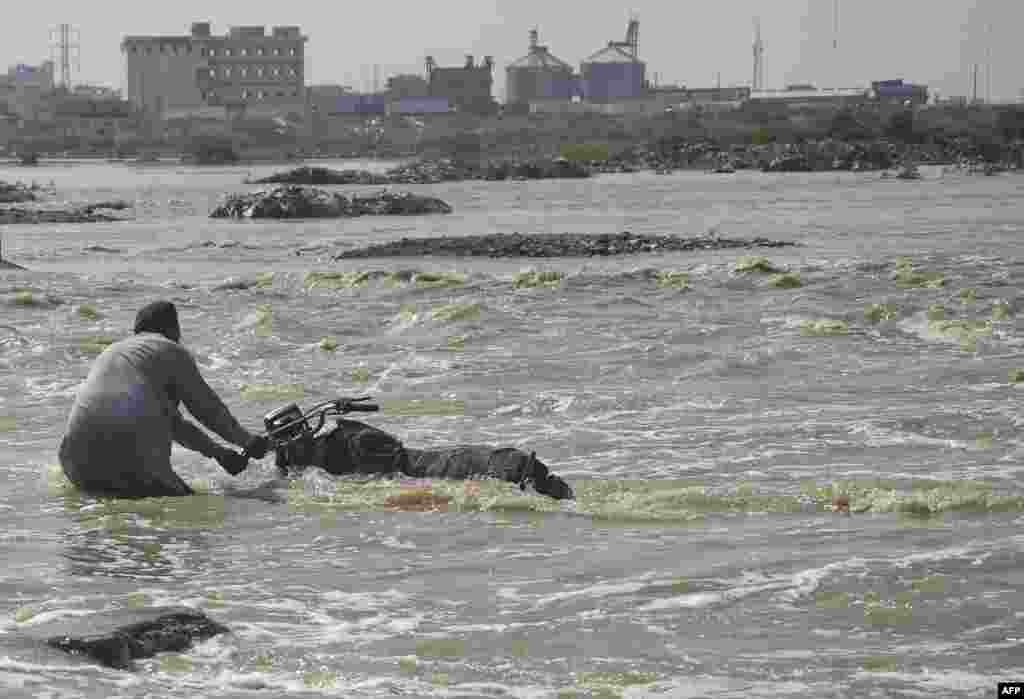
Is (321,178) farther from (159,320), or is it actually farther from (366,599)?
(366,599)

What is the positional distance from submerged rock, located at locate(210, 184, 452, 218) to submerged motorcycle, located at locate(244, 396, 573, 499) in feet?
166

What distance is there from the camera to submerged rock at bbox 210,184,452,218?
203ft

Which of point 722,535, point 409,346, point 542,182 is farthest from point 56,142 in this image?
point 722,535

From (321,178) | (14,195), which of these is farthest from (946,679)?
(321,178)

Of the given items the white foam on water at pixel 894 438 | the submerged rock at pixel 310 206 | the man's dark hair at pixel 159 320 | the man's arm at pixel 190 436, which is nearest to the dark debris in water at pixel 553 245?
the submerged rock at pixel 310 206

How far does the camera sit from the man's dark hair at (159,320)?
11.0 metres

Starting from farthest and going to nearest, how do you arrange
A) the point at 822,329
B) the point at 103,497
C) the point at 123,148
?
the point at 123,148, the point at 822,329, the point at 103,497

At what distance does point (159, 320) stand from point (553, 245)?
3033cm

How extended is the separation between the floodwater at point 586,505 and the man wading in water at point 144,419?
24cm

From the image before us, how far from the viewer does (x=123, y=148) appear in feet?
579

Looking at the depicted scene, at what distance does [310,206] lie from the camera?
62.8 m

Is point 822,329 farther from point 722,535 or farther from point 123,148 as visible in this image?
point 123,148

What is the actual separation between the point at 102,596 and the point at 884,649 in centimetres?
376

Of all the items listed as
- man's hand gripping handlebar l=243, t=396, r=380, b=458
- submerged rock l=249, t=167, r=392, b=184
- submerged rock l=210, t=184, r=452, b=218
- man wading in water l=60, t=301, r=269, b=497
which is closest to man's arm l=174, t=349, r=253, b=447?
man wading in water l=60, t=301, r=269, b=497
